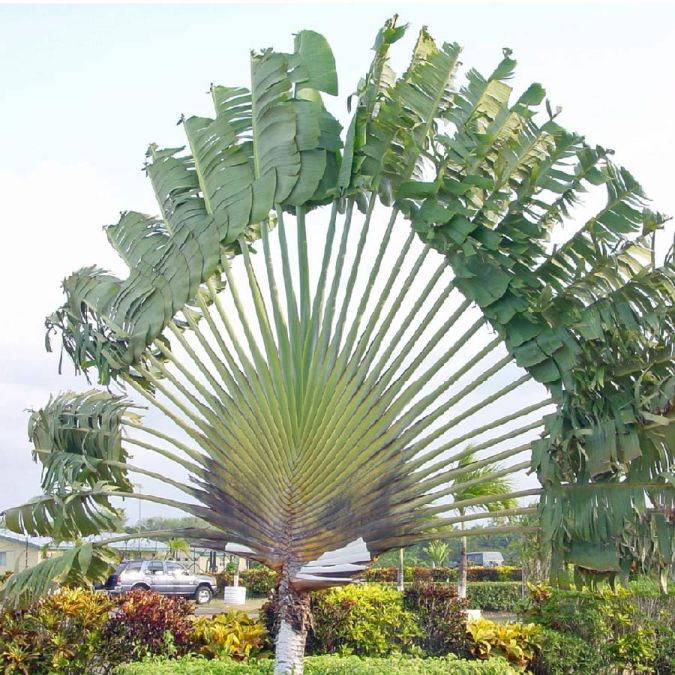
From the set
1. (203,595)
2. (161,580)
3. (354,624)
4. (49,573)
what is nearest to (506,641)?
(354,624)

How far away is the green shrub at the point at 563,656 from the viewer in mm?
10047

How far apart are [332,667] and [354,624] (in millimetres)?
2188

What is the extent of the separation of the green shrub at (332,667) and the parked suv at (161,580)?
14.5 meters

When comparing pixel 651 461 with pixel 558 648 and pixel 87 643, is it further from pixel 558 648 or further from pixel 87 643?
pixel 87 643

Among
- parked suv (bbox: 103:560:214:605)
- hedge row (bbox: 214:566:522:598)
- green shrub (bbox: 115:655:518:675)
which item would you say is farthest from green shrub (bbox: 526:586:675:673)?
hedge row (bbox: 214:566:522:598)

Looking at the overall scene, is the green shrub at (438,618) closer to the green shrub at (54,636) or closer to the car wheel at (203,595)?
the green shrub at (54,636)

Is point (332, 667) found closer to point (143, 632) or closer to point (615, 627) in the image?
point (143, 632)

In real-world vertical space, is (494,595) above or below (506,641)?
above

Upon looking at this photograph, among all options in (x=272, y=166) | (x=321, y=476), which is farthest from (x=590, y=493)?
(x=272, y=166)

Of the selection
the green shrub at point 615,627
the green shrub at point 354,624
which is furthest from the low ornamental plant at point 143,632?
the green shrub at point 615,627

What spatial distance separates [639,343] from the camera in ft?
21.0

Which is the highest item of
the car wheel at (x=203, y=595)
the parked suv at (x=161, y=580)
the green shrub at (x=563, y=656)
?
the parked suv at (x=161, y=580)

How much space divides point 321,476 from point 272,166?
9.63ft

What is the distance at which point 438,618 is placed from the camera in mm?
10273
